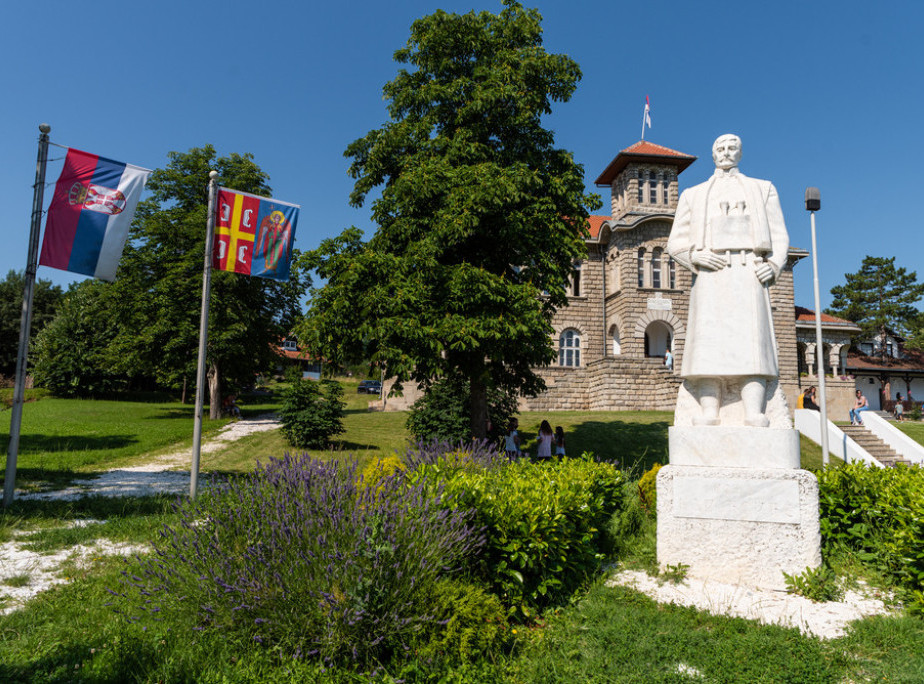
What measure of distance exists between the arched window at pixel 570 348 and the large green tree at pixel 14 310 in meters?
36.3

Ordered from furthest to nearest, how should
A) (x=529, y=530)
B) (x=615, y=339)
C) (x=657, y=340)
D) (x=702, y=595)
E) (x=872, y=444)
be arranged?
(x=657, y=340)
(x=615, y=339)
(x=872, y=444)
(x=702, y=595)
(x=529, y=530)

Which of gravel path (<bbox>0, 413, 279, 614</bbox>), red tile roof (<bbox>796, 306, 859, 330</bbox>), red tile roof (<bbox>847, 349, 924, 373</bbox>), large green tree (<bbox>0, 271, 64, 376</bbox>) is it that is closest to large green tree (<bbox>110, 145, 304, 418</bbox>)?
gravel path (<bbox>0, 413, 279, 614</bbox>)

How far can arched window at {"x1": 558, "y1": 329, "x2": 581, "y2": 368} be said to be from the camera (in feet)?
109

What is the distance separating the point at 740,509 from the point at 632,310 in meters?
27.0

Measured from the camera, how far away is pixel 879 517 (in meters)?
5.55

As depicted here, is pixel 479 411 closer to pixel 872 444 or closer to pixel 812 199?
pixel 812 199

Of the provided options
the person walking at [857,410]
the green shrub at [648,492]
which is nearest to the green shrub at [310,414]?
the green shrub at [648,492]

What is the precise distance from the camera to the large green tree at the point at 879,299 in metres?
46.3

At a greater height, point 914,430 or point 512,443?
point 512,443

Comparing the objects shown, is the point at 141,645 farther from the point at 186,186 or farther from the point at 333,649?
the point at 186,186

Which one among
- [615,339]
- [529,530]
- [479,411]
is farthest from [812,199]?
[615,339]

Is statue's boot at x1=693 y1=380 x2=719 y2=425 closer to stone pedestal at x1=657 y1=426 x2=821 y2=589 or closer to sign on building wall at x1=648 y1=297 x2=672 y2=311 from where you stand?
stone pedestal at x1=657 y1=426 x2=821 y2=589

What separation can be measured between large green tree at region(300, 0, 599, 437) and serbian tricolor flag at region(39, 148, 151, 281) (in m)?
4.63

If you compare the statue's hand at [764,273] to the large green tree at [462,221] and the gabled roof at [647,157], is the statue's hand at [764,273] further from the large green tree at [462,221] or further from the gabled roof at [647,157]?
the gabled roof at [647,157]
